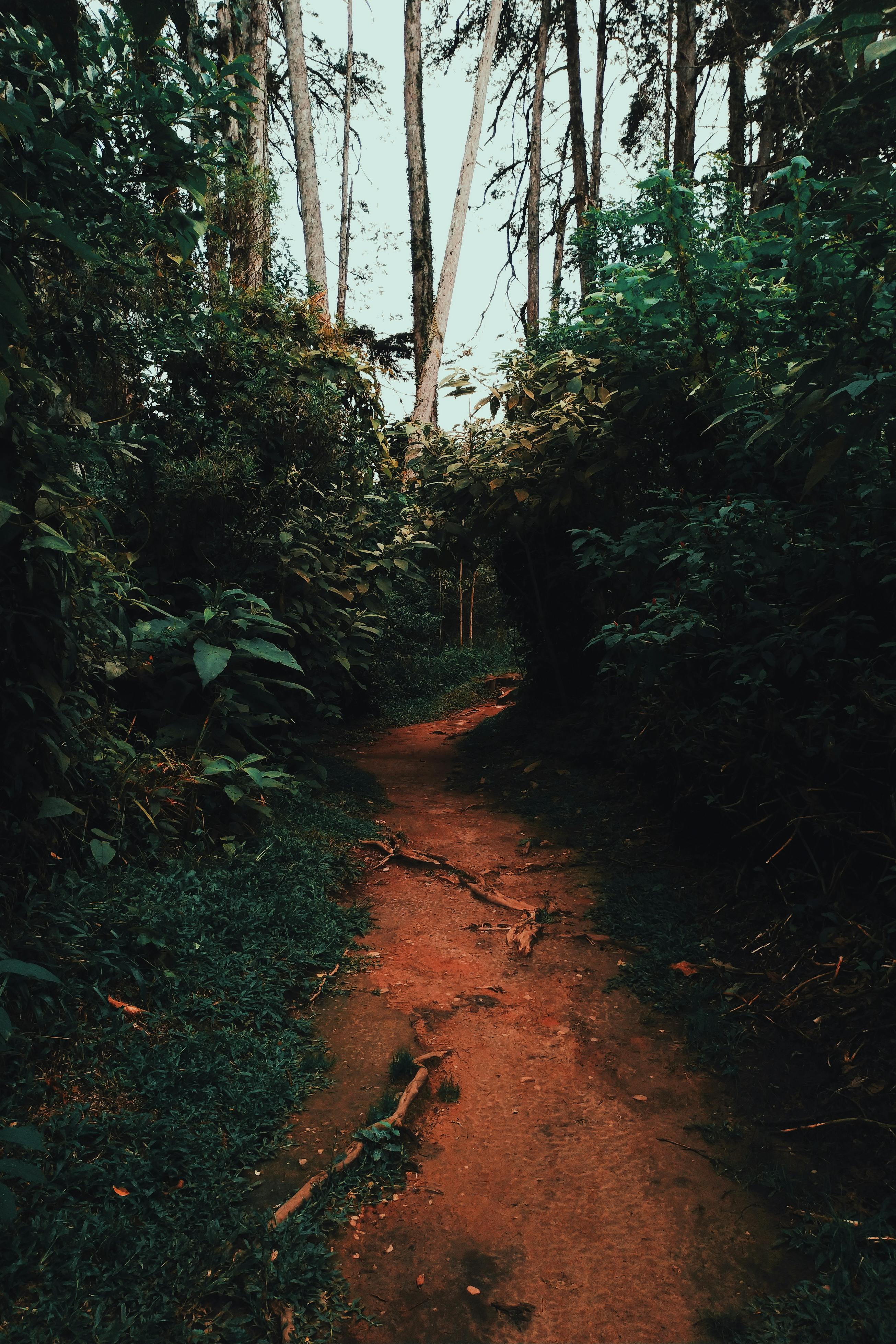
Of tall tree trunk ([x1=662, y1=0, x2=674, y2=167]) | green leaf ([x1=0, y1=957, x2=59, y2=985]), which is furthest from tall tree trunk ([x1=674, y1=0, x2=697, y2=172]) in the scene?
green leaf ([x1=0, y1=957, x2=59, y2=985])

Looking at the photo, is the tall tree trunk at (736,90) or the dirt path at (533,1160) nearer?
the dirt path at (533,1160)

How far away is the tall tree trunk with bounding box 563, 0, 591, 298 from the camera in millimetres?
14492

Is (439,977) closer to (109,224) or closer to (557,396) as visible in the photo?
(109,224)

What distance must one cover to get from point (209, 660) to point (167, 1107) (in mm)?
2249

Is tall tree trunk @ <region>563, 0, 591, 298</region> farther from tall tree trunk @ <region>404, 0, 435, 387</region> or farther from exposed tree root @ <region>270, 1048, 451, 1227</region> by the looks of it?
exposed tree root @ <region>270, 1048, 451, 1227</region>

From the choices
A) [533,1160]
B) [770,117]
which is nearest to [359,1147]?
[533,1160]

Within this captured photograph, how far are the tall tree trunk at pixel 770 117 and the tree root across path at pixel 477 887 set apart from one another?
12261 mm

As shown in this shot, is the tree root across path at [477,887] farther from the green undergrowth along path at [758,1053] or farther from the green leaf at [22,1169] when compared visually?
the green leaf at [22,1169]

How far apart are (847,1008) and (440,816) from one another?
334 cm

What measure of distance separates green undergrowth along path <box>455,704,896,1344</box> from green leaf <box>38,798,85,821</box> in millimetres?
2346

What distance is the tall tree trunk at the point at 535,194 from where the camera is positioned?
17.8 meters

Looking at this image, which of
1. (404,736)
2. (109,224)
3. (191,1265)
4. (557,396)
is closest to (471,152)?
(557,396)

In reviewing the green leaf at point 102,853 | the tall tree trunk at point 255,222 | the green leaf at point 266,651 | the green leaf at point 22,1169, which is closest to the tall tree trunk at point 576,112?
the tall tree trunk at point 255,222

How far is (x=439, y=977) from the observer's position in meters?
3.64
